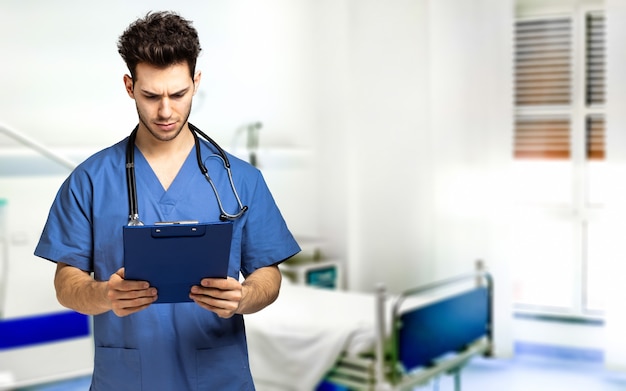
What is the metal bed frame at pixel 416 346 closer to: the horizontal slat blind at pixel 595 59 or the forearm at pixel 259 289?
the forearm at pixel 259 289

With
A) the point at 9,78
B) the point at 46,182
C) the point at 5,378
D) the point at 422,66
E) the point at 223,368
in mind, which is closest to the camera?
the point at 223,368

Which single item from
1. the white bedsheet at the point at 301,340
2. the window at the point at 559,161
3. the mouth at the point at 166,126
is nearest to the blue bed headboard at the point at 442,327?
the white bedsheet at the point at 301,340

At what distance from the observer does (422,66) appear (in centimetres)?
439

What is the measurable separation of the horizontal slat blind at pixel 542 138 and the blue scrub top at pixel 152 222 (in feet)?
11.5

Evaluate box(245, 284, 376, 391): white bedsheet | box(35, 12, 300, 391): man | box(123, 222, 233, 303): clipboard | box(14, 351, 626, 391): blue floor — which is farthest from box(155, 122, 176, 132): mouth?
box(14, 351, 626, 391): blue floor

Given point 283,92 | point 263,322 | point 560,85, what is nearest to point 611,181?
point 560,85

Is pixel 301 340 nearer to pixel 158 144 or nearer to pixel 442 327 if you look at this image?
pixel 442 327

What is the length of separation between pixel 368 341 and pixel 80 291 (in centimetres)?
205

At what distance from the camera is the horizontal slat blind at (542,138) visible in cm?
445

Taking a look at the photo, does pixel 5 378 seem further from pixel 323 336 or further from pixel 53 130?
pixel 323 336

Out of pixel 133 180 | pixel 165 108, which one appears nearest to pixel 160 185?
pixel 133 180

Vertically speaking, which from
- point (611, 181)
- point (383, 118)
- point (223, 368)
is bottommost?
point (223, 368)

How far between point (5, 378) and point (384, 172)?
2.49 meters

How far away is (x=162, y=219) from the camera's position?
1221mm
